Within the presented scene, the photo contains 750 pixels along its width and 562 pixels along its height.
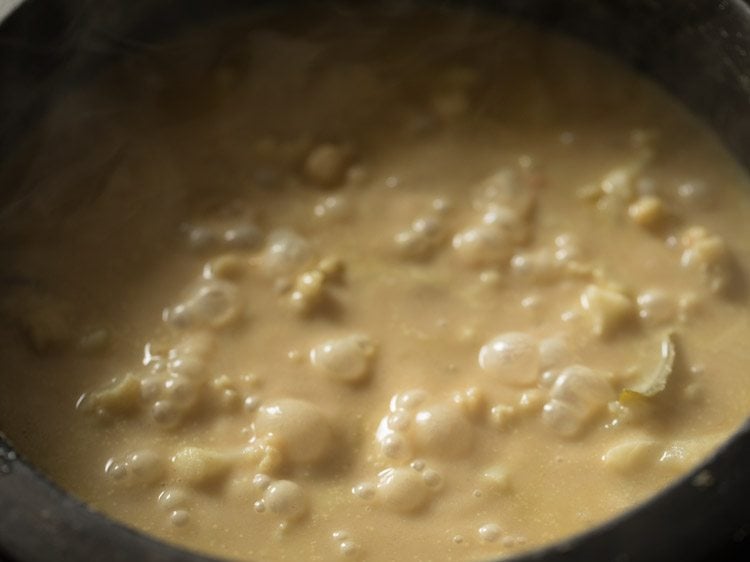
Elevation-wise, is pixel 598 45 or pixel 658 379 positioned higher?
pixel 598 45

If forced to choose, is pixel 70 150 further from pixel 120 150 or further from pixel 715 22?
pixel 715 22

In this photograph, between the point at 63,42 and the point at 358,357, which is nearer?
the point at 358,357

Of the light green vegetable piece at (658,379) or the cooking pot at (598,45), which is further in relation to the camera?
the light green vegetable piece at (658,379)

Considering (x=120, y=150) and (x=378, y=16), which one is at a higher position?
(x=378, y=16)

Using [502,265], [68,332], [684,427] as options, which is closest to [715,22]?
[502,265]

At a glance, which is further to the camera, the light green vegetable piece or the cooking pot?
the light green vegetable piece

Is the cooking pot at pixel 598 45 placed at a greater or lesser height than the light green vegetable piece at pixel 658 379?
greater

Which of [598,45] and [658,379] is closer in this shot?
[658,379]

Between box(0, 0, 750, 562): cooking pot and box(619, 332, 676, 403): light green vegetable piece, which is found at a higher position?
box(0, 0, 750, 562): cooking pot
